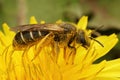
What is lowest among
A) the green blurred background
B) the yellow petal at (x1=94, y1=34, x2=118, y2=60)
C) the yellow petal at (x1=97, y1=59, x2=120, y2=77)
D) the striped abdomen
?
the yellow petal at (x1=97, y1=59, x2=120, y2=77)

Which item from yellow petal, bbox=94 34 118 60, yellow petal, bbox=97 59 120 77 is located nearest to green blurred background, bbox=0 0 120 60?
yellow petal, bbox=94 34 118 60

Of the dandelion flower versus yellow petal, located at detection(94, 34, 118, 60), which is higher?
yellow petal, located at detection(94, 34, 118, 60)

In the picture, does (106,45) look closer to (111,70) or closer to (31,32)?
(111,70)

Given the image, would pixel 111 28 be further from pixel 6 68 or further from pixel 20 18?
pixel 6 68

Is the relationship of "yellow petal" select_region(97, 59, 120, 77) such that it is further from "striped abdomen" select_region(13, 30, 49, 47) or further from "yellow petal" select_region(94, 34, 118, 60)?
"striped abdomen" select_region(13, 30, 49, 47)

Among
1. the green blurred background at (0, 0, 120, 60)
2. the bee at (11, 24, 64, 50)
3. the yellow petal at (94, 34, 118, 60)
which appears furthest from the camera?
the green blurred background at (0, 0, 120, 60)

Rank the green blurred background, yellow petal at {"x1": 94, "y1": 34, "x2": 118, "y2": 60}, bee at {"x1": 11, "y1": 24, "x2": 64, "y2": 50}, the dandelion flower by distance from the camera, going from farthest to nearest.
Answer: the green blurred background, yellow petal at {"x1": 94, "y1": 34, "x2": 118, "y2": 60}, the dandelion flower, bee at {"x1": 11, "y1": 24, "x2": 64, "y2": 50}

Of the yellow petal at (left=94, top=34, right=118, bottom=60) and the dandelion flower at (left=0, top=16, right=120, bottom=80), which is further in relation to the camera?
the yellow petal at (left=94, top=34, right=118, bottom=60)

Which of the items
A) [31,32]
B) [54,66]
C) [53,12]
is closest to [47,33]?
[31,32]
